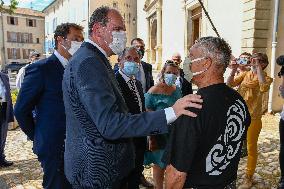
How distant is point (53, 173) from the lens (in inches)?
108

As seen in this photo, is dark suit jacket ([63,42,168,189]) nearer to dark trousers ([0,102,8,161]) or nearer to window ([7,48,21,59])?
dark trousers ([0,102,8,161])

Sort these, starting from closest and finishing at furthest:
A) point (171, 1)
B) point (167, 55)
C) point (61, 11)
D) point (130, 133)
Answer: point (130, 133)
point (171, 1)
point (167, 55)
point (61, 11)

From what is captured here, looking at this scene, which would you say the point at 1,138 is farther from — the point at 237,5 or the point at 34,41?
the point at 34,41

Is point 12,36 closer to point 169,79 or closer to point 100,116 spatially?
point 169,79

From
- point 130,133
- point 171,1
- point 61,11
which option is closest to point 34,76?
point 130,133

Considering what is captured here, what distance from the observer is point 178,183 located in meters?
1.90

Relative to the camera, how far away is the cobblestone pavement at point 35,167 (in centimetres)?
488

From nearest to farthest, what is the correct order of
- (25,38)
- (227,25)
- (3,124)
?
(3,124) → (227,25) → (25,38)

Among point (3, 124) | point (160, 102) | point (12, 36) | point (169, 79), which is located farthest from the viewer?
point (12, 36)

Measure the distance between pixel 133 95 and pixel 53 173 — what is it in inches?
56.6

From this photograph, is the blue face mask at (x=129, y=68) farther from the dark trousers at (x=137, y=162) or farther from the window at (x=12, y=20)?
the window at (x=12, y=20)

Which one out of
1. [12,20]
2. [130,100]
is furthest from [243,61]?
[12,20]

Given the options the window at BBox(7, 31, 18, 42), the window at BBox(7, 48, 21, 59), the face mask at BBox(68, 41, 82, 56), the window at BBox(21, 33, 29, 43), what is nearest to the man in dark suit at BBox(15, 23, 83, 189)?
the face mask at BBox(68, 41, 82, 56)

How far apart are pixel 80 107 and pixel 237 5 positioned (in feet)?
31.2
